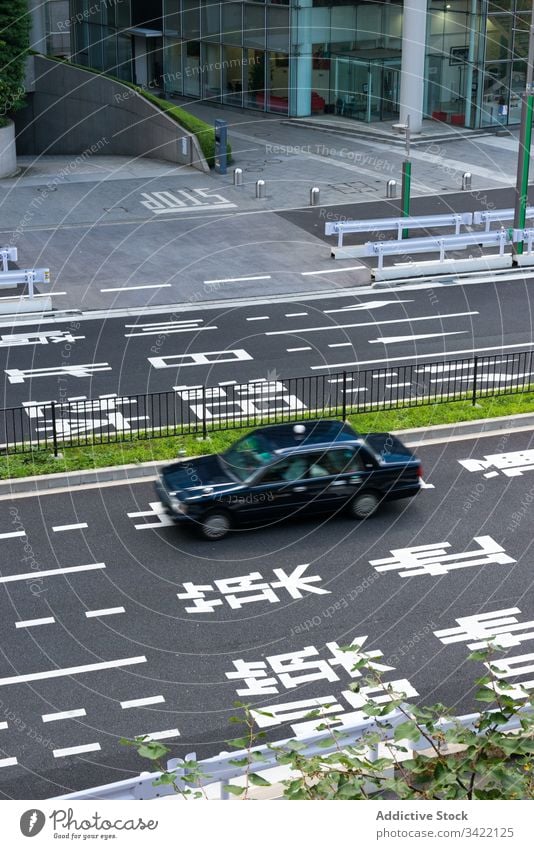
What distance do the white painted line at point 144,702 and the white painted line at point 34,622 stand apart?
2.25m

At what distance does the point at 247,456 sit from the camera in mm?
20219

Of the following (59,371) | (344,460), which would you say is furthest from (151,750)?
(59,371)

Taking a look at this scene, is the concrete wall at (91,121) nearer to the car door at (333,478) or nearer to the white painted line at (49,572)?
the car door at (333,478)

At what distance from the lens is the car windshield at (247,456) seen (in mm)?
19828

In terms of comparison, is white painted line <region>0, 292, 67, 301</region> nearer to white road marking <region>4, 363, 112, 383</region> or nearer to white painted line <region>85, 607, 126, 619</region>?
white road marking <region>4, 363, 112, 383</region>

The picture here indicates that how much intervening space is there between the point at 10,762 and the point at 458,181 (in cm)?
3393

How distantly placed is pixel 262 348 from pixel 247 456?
812cm

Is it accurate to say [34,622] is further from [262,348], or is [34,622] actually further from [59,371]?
[262,348]

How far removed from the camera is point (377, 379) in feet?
83.7

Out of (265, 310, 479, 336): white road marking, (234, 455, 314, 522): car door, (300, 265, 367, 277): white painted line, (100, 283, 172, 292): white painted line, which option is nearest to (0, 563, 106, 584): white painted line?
(234, 455, 314, 522): car door

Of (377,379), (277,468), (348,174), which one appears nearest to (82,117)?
(348,174)

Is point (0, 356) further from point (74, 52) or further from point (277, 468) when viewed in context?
point (74, 52)

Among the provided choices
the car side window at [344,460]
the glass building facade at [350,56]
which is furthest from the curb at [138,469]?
the glass building facade at [350,56]

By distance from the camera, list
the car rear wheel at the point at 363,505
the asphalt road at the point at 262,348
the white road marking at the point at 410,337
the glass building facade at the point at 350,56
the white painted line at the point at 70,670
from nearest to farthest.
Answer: the white painted line at the point at 70,670 < the car rear wheel at the point at 363,505 < the asphalt road at the point at 262,348 < the white road marking at the point at 410,337 < the glass building facade at the point at 350,56
